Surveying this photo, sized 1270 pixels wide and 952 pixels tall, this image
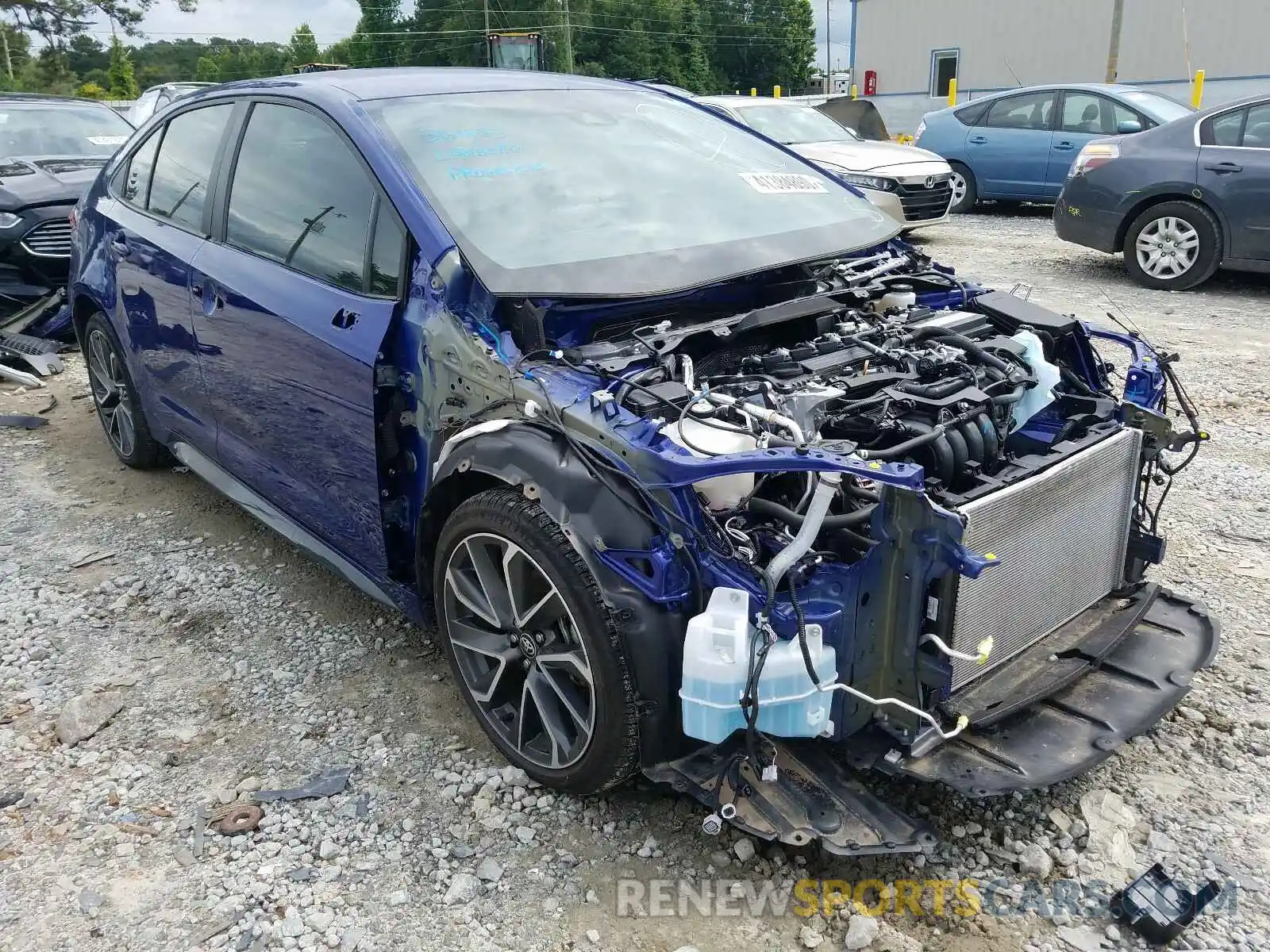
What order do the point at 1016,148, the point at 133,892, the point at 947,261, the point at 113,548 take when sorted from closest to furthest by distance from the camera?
the point at 133,892
the point at 113,548
the point at 947,261
the point at 1016,148

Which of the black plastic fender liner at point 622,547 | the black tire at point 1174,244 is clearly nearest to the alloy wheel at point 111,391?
the black plastic fender liner at point 622,547

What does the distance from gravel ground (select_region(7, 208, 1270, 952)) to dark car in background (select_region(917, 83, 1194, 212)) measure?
8127mm

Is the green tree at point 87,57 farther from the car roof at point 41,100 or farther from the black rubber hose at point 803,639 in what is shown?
the black rubber hose at point 803,639

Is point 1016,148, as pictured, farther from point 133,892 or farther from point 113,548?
point 133,892

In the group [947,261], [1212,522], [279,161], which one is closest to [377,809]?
[279,161]

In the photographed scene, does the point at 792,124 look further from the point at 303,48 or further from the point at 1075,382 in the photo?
the point at 303,48

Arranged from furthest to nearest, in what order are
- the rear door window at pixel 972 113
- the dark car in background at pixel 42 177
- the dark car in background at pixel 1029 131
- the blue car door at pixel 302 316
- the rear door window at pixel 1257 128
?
the rear door window at pixel 972 113 < the dark car in background at pixel 1029 131 < the rear door window at pixel 1257 128 < the dark car in background at pixel 42 177 < the blue car door at pixel 302 316

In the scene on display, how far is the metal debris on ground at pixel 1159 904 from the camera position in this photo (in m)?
2.21

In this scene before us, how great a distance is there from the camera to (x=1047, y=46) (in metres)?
24.8

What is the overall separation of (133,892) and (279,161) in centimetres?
227

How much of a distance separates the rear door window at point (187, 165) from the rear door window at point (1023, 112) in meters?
9.82

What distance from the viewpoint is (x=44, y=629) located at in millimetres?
3676

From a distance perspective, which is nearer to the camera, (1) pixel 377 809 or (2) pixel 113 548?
(1) pixel 377 809

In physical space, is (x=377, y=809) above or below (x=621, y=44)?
below
